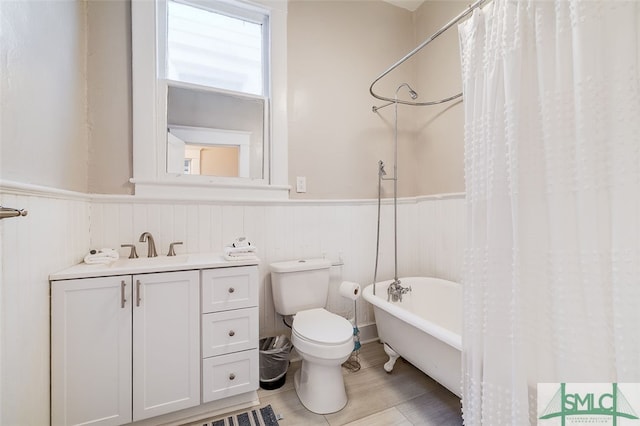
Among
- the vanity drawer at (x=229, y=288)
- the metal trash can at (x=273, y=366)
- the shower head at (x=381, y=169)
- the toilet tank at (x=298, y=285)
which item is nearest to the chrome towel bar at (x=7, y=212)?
the vanity drawer at (x=229, y=288)

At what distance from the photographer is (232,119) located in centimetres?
190

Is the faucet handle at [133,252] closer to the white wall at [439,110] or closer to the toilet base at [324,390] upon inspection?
the toilet base at [324,390]

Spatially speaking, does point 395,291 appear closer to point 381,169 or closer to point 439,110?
point 381,169

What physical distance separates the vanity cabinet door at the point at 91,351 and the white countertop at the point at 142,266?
0.10 ft

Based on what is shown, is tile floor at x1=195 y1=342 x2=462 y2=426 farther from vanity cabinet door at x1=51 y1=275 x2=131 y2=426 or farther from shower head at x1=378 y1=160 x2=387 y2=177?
shower head at x1=378 y1=160 x2=387 y2=177

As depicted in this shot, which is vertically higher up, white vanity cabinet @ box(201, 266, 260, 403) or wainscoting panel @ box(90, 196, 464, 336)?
wainscoting panel @ box(90, 196, 464, 336)

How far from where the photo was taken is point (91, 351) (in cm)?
121

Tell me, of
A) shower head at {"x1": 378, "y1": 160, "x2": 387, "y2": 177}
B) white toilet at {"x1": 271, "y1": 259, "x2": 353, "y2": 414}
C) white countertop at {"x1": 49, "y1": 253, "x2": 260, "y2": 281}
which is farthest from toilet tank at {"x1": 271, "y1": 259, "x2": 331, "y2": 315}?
shower head at {"x1": 378, "y1": 160, "x2": 387, "y2": 177}

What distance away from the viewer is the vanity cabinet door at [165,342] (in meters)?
1.28

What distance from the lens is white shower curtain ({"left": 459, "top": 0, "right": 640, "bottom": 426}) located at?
74 centimetres

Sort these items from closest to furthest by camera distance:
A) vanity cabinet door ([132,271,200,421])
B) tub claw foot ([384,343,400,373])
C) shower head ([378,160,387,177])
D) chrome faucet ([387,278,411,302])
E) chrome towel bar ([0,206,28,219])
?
chrome towel bar ([0,206,28,219]) → vanity cabinet door ([132,271,200,421]) → tub claw foot ([384,343,400,373]) → chrome faucet ([387,278,411,302]) → shower head ([378,160,387,177])

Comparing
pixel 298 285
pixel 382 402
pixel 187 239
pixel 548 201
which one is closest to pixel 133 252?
pixel 187 239

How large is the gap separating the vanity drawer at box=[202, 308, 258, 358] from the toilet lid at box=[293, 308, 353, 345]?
0.82ft

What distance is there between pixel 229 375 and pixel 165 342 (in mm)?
377
